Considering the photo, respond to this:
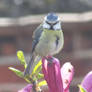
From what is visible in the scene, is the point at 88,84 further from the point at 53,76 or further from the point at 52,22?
the point at 52,22

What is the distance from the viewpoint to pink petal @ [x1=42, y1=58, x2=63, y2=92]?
1.40 metres

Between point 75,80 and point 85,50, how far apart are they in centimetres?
30

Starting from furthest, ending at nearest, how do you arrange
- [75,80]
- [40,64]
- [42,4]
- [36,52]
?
1. [42,4]
2. [75,80]
3. [36,52]
4. [40,64]

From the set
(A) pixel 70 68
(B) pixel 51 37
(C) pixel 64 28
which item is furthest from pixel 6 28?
(A) pixel 70 68

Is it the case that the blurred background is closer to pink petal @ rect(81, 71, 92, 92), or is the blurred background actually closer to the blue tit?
the blue tit

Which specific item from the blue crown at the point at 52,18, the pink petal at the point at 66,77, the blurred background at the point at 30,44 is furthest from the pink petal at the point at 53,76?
the blurred background at the point at 30,44

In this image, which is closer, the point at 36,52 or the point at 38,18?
the point at 36,52

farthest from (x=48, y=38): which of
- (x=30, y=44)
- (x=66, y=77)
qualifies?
(x=30, y=44)

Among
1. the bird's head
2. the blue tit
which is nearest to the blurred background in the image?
the blue tit

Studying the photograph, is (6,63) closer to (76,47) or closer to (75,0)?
(76,47)

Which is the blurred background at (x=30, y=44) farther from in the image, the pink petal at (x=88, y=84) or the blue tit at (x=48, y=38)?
the pink petal at (x=88, y=84)

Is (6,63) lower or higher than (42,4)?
lower

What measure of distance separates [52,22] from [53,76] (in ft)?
1.03

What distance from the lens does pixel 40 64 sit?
1472 mm
